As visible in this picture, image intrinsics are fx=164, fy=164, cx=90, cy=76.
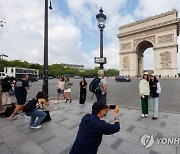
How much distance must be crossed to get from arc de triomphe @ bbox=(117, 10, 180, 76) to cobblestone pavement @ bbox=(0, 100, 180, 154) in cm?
4240

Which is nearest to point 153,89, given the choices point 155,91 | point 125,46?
point 155,91

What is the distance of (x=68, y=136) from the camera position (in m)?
4.26

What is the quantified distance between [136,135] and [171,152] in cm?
104

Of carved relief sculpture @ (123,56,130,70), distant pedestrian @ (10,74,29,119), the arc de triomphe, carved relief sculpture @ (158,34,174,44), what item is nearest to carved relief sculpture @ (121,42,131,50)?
the arc de triomphe

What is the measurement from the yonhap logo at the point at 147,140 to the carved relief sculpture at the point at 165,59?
4441cm

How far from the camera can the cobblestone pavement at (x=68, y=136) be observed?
3.52 metres

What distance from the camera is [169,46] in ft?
144

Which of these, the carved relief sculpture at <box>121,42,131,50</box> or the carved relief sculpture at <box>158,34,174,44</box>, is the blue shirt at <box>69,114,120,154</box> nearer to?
the carved relief sculpture at <box>158,34,174,44</box>

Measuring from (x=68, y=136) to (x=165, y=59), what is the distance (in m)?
45.8

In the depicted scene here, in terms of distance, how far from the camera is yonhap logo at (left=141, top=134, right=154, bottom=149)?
12.4ft

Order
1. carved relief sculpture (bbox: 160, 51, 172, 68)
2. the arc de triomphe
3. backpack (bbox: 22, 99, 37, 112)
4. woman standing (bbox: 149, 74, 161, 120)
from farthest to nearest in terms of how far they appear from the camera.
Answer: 1. the arc de triomphe
2. carved relief sculpture (bbox: 160, 51, 172, 68)
3. woman standing (bbox: 149, 74, 161, 120)
4. backpack (bbox: 22, 99, 37, 112)

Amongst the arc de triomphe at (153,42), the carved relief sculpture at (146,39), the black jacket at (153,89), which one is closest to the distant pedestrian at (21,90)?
the black jacket at (153,89)

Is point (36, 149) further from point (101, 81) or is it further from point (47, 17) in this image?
point (47, 17)

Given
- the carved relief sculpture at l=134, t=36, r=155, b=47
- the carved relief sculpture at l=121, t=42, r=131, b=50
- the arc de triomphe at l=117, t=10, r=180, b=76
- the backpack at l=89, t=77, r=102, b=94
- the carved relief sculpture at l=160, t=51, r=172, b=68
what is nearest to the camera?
the backpack at l=89, t=77, r=102, b=94
